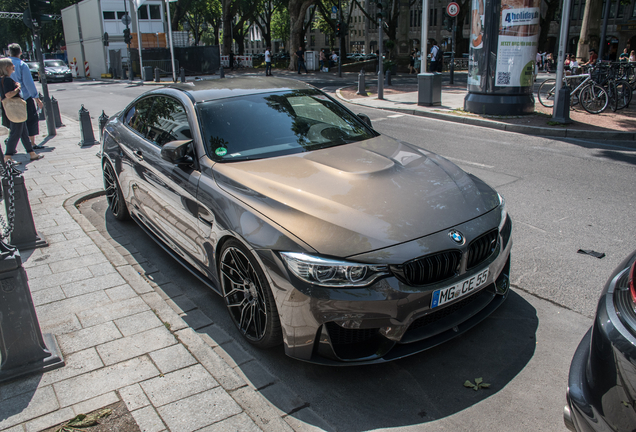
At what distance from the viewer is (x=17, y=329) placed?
3047 millimetres

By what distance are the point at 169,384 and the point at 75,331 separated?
1.07 meters

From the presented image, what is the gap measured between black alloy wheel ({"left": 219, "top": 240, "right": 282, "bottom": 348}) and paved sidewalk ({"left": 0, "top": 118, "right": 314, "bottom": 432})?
24 centimetres

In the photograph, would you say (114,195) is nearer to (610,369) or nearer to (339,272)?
(339,272)

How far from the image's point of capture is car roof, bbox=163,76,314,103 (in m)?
4.28

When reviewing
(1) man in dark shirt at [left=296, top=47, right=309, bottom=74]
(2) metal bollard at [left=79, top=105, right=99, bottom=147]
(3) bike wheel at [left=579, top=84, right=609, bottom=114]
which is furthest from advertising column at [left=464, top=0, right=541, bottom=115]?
(1) man in dark shirt at [left=296, top=47, right=309, bottom=74]

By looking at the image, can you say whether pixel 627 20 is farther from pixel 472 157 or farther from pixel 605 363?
pixel 605 363

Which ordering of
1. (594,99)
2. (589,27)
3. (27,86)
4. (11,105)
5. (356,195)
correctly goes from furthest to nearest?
(589,27)
(594,99)
(27,86)
(11,105)
(356,195)

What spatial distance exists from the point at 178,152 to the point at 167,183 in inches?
18.7

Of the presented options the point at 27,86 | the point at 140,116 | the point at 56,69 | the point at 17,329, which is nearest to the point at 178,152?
the point at 17,329

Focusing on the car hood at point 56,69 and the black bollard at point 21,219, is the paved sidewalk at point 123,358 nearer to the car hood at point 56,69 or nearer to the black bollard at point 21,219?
the black bollard at point 21,219

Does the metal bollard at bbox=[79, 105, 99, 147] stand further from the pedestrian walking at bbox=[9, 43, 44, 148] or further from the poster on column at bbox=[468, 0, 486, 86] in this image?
the poster on column at bbox=[468, 0, 486, 86]

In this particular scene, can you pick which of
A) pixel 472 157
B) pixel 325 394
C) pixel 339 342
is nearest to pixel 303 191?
pixel 339 342

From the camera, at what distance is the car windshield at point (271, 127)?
3.85 meters

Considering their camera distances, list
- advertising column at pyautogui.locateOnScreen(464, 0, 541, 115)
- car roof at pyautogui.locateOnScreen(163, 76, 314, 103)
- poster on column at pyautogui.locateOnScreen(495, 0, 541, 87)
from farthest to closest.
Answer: advertising column at pyautogui.locateOnScreen(464, 0, 541, 115), poster on column at pyautogui.locateOnScreen(495, 0, 541, 87), car roof at pyautogui.locateOnScreen(163, 76, 314, 103)
